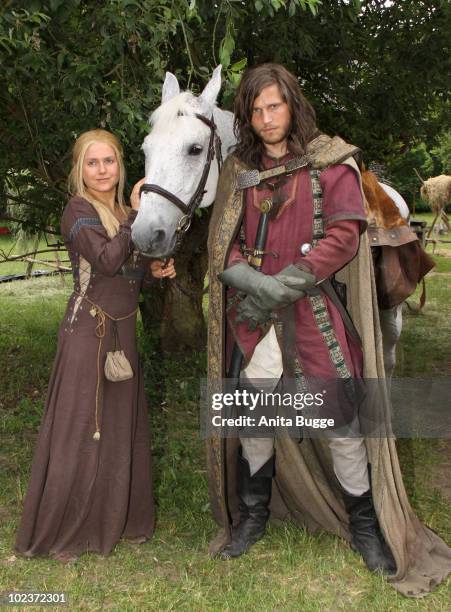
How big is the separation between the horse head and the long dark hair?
13cm

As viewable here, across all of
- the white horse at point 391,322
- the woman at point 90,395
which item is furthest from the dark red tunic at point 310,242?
the white horse at point 391,322

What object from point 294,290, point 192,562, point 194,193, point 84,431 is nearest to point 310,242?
point 294,290

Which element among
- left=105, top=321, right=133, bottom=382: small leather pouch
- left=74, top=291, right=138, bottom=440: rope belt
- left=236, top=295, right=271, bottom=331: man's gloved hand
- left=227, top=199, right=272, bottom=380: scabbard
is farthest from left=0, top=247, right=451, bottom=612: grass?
left=227, top=199, right=272, bottom=380: scabbard

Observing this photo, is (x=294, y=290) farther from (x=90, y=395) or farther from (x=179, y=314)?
(x=179, y=314)

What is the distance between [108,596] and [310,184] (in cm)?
204

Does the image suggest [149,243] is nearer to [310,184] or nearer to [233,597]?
[310,184]

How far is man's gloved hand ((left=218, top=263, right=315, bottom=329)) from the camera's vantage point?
2705 mm

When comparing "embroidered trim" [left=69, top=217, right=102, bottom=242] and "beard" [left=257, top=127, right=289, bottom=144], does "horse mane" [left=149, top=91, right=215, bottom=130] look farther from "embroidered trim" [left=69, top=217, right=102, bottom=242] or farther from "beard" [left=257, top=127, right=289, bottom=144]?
"embroidered trim" [left=69, top=217, right=102, bottom=242]

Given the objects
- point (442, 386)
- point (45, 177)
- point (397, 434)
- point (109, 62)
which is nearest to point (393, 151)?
point (442, 386)

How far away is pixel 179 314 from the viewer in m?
7.70

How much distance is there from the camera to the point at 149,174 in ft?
8.75

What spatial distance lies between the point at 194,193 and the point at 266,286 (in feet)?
1.64

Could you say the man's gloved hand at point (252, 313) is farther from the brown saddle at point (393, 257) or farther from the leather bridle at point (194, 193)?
the brown saddle at point (393, 257)

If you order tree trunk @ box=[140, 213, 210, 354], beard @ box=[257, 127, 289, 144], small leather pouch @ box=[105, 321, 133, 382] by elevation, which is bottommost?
small leather pouch @ box=[105, 321, 133, 382]
